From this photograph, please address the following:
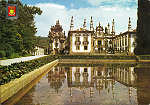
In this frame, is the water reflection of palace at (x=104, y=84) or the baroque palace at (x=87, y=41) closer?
the water reflection of palace at (x=104, y=84)

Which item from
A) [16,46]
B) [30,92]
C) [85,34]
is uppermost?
[85,34]

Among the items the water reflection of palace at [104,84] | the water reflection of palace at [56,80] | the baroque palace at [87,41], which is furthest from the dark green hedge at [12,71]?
the baroque palace at [87,41]

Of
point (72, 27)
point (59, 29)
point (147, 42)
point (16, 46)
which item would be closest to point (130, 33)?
point (72, 27)

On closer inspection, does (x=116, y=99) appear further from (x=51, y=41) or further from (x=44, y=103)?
(x=51, y=41)

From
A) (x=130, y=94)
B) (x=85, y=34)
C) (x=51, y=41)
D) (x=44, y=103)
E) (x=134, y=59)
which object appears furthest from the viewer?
(x=51, y=41)

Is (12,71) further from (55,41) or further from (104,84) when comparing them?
(55,41)

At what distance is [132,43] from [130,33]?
3499 mm

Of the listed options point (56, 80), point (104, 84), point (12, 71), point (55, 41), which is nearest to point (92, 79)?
point (104, 84)

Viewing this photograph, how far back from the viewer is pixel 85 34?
5078 cm

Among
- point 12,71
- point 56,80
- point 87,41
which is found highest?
point 87,41

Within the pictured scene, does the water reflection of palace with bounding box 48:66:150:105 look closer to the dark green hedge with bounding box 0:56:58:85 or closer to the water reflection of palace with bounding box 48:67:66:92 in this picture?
the water reflection of palace with bounding box 48:67:66:92

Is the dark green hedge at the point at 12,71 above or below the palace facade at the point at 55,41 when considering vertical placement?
below

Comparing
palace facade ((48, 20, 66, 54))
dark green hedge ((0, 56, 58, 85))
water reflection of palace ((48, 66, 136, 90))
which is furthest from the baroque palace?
dark green hedge ((0, 56, 58, 85))

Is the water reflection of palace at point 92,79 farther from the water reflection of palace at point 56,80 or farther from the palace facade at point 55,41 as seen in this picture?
the palace facade at point 55,41
